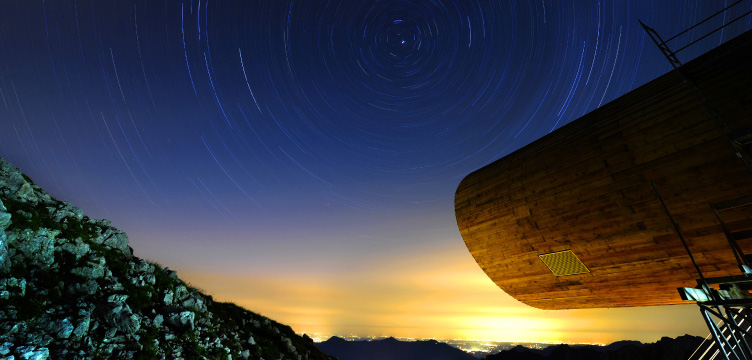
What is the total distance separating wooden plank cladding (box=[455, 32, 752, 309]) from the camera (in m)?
7.88

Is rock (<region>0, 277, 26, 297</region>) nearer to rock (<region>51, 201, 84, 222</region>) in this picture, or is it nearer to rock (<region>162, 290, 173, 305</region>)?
rock (<region>162, 290, 173, 305</region>)

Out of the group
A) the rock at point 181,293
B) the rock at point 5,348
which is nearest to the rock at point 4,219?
the rock at point 5,348

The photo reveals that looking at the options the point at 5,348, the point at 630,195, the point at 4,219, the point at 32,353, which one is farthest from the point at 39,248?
the point at 630,195

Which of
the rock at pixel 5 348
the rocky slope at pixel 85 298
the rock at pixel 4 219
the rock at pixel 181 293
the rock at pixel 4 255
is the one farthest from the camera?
the rock at pixel 181 293

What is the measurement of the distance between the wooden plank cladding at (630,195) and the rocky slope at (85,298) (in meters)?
11.5

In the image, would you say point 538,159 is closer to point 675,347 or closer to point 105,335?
point 105,335

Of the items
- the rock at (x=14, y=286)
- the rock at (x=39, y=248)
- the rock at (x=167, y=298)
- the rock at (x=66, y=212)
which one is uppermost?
the rock at (x=66, y=212)

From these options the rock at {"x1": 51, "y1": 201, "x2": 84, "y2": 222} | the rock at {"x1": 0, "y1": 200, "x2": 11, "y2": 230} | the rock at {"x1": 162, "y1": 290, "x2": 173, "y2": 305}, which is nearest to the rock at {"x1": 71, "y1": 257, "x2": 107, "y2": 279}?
the rock at {"x1": 162, "y1": 290, "x2": 173, "y2": 305}

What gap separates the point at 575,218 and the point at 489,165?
5.28 m

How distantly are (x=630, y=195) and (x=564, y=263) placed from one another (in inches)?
137

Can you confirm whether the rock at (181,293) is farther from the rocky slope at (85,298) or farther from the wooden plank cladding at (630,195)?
the wooden plank cladding at (630,195)

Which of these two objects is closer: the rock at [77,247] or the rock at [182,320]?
the rock at [77,247]

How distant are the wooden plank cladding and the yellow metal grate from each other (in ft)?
0.59

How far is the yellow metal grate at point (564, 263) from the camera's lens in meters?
11.2
